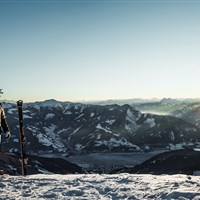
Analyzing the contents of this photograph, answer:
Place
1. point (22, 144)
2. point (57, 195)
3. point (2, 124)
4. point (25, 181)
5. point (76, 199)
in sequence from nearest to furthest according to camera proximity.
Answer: point (76, 199) < point (57, 195) < point (25, 181) < point (2, 124) < point (22, 144)

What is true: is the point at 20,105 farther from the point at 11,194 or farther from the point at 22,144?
the point at 11,194

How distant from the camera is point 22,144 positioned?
2084 cm

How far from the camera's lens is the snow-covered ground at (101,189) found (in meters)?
10.7

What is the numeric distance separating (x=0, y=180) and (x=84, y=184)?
4008mm

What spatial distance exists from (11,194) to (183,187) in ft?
18.4

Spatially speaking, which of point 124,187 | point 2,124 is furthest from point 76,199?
point 2,124

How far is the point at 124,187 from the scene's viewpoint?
12.2 meters

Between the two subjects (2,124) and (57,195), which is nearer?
(57,195)

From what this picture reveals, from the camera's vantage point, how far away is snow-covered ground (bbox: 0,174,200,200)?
10.7 metres

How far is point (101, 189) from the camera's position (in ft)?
39.9

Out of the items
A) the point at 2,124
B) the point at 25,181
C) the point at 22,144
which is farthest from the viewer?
the point at 22,144

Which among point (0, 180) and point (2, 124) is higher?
point (2, 124)

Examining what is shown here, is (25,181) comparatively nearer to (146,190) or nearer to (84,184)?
(84,184)

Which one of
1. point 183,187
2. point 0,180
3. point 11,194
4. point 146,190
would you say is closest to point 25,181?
point 0,180
